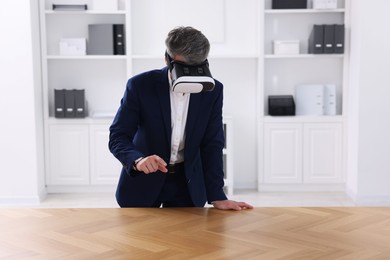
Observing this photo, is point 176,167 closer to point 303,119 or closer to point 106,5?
point 303,119

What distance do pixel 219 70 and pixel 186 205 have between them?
3.60m

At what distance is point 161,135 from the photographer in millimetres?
2881

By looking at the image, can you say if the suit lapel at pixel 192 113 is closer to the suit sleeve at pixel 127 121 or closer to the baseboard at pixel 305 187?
the suit sleeve at pixel 127 121

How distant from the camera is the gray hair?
2.50m

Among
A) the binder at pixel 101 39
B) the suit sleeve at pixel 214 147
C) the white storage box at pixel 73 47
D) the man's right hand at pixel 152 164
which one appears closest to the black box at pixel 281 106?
the binder at pixel 101 39

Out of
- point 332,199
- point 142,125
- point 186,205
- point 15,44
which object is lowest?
point 332,199

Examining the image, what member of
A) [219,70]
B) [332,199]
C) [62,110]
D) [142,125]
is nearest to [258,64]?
[219,70]

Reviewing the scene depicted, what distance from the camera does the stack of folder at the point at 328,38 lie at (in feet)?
19.7

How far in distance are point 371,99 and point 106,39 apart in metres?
2.58

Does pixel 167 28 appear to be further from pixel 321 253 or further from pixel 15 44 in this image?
pixel 321 253

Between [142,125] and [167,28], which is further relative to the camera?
[167,28]

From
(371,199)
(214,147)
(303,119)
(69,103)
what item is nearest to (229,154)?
(303,119)

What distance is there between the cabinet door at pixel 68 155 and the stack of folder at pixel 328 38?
240 cm

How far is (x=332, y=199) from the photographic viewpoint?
236 inches
